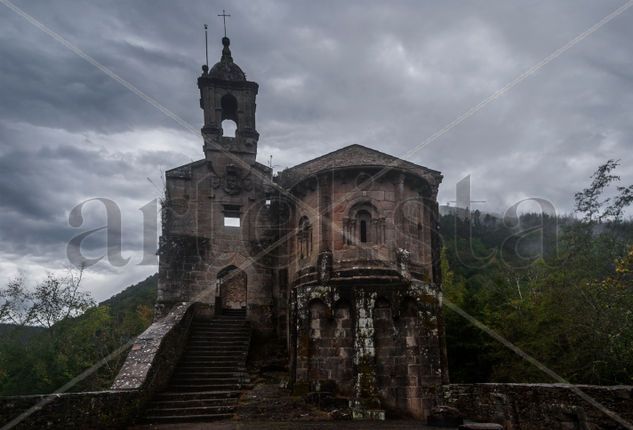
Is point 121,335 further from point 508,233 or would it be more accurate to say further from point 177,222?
point 508,233

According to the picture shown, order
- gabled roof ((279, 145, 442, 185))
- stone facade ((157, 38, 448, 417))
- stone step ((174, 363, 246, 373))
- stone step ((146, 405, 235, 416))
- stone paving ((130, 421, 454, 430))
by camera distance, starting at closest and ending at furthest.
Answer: stone paving ((130, 421, 454, 430))
stone step ((146, 405, 235, 416))
stone facade ((157, 38, 448, 417))
stone step ((174, 363, 246, 373))
gabled roof ((279, 145, 442, 185))

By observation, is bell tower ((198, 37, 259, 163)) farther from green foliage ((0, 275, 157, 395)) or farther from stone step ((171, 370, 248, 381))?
green foliage ((0, 275, 157, 395))

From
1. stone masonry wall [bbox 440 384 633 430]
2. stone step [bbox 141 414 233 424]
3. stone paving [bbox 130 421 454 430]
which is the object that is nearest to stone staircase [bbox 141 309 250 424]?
stone step [bbox 141 414 233 424]

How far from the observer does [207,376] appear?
13.4 meters

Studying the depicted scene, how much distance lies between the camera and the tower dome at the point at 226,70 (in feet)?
67.9

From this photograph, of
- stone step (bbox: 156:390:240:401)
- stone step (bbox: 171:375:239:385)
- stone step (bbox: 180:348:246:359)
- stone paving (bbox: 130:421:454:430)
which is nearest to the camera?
stone paving (bbox: 130:421:454:430)

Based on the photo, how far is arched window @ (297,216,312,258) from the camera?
15617 millimetres

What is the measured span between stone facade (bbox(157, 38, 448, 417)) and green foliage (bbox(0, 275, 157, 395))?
11.8 metres

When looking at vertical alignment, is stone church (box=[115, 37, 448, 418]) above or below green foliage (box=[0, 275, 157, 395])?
above

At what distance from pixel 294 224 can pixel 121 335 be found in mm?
19722

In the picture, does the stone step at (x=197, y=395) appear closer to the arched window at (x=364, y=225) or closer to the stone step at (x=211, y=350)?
the stone step at (x=211, y=350)

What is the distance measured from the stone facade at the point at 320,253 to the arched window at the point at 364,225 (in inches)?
1.3

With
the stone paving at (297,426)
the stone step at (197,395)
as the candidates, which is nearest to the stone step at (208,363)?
the stone step at (197,395)

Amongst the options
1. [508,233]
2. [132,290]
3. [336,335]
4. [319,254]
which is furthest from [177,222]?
[508,233]
